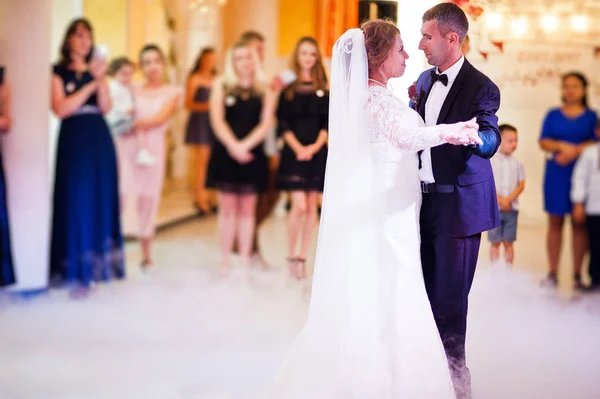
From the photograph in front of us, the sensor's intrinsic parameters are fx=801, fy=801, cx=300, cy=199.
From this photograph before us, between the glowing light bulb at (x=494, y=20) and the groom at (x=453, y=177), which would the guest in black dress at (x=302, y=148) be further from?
the groom at (x=453, y=177)

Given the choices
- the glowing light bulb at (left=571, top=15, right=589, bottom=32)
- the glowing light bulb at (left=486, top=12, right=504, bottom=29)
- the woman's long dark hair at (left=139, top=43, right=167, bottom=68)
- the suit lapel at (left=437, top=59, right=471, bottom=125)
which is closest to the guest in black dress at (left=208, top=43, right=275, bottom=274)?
the woman's long dark hair at (left=139, top=43, right=167, bottom=68)

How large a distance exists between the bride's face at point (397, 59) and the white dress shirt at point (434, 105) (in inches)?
4.4

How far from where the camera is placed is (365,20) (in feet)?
8.66

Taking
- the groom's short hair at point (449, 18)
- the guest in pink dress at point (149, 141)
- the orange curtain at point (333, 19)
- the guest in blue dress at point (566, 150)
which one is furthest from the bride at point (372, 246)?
the guest in pink dress at point (149, 141)

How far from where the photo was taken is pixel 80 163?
4367 millimetres

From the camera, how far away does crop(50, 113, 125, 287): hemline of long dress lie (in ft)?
14.3

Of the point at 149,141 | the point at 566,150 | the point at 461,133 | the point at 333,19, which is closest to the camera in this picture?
the point at 461,133

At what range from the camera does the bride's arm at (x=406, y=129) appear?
2295 mm

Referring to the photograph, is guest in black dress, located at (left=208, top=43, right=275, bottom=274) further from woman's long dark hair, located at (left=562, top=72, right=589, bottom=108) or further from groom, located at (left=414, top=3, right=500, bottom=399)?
groom, located at (left=414, top=3, right=500, bottom=399)

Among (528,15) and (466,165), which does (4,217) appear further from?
(528,15)

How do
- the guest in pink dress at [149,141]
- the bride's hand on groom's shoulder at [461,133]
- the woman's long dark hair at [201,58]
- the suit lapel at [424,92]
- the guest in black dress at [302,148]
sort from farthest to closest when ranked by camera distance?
the woman's long dark hair at [201,58], the guest in pink dress at [149,141], the guest in black dress at [302,148], the suit lapel at [424,92], the bride's hand on groom's shoulder at [461,133]

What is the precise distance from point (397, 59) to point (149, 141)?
8.90 ft

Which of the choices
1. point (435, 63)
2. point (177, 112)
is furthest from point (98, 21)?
point (435, 63)

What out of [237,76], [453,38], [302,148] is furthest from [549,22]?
[237,76]
